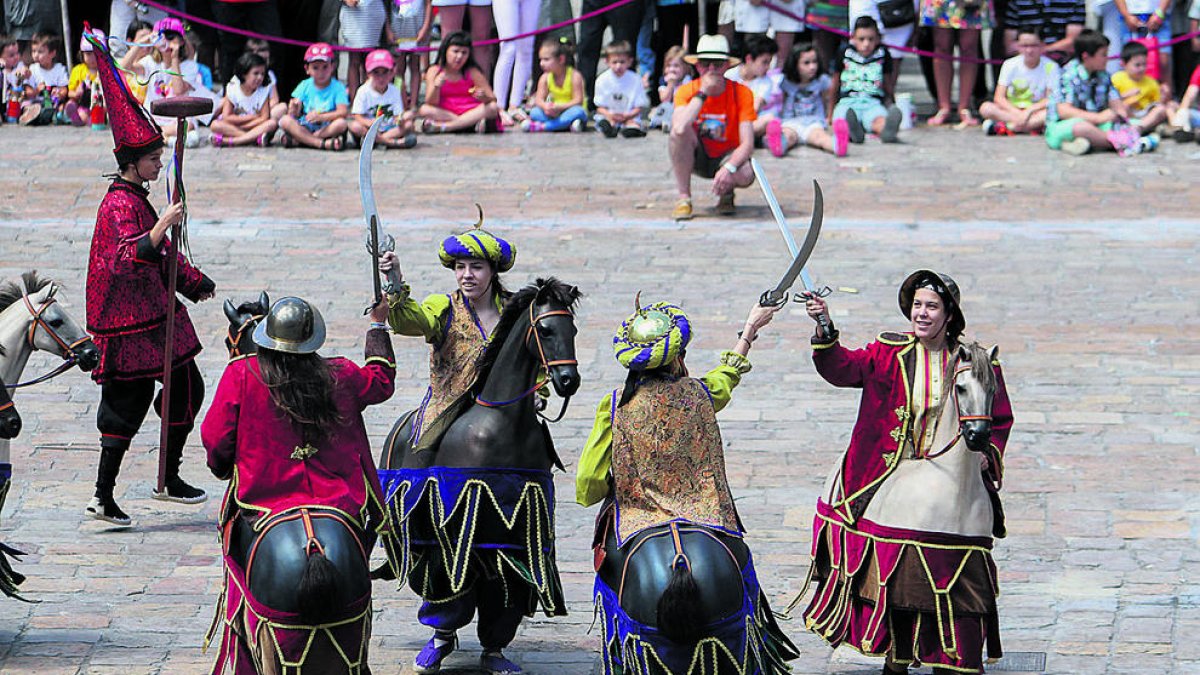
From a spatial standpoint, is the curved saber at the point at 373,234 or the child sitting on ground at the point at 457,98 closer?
the curved saber at the point at 373,234

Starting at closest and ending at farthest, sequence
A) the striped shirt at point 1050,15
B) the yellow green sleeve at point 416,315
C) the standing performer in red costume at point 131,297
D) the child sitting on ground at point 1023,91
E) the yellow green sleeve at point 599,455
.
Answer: the yellow green sleeve at point 599,455 → the yellow green sleeve at point 416,315 → the standing performer in red costume at point 131,297 → the child sitting on ground at point 1023,91 → the striped shirt at point 1050,15

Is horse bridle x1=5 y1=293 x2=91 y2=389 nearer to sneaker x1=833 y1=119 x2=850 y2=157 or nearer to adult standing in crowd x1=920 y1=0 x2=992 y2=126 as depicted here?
sneaker x1=833 y1=119 x2=850 y2=157

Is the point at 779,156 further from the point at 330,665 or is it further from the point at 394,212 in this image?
the point at 330,665

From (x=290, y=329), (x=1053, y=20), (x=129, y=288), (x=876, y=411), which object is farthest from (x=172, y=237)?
(x=1053, y=20)

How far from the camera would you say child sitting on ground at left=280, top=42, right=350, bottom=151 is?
1570 centimetres

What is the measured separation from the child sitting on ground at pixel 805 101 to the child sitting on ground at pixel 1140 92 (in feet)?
7.87

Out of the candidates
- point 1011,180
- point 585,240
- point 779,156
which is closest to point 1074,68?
point 1011,180

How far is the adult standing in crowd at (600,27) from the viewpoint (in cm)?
1656

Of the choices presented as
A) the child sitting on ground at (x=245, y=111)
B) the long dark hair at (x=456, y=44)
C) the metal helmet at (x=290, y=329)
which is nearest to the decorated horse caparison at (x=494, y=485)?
the metal helmet at (x=290, y=329)

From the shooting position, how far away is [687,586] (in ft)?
18.8

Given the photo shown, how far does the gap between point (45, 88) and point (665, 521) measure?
12.1 metres

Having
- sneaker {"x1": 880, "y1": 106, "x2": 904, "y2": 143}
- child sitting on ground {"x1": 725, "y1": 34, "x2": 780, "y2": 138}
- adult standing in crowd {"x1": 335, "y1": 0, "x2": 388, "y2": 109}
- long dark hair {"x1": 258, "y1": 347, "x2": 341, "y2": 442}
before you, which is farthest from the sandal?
long dark hair {"x1": 258, "y1": 347, "x2": 341, "y2": 442}

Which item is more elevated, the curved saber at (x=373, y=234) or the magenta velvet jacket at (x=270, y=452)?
the curved saber at (x=373, y=234)

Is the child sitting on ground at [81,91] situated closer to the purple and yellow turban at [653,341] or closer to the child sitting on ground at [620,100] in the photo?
the child sitting on ground at [620,100]
